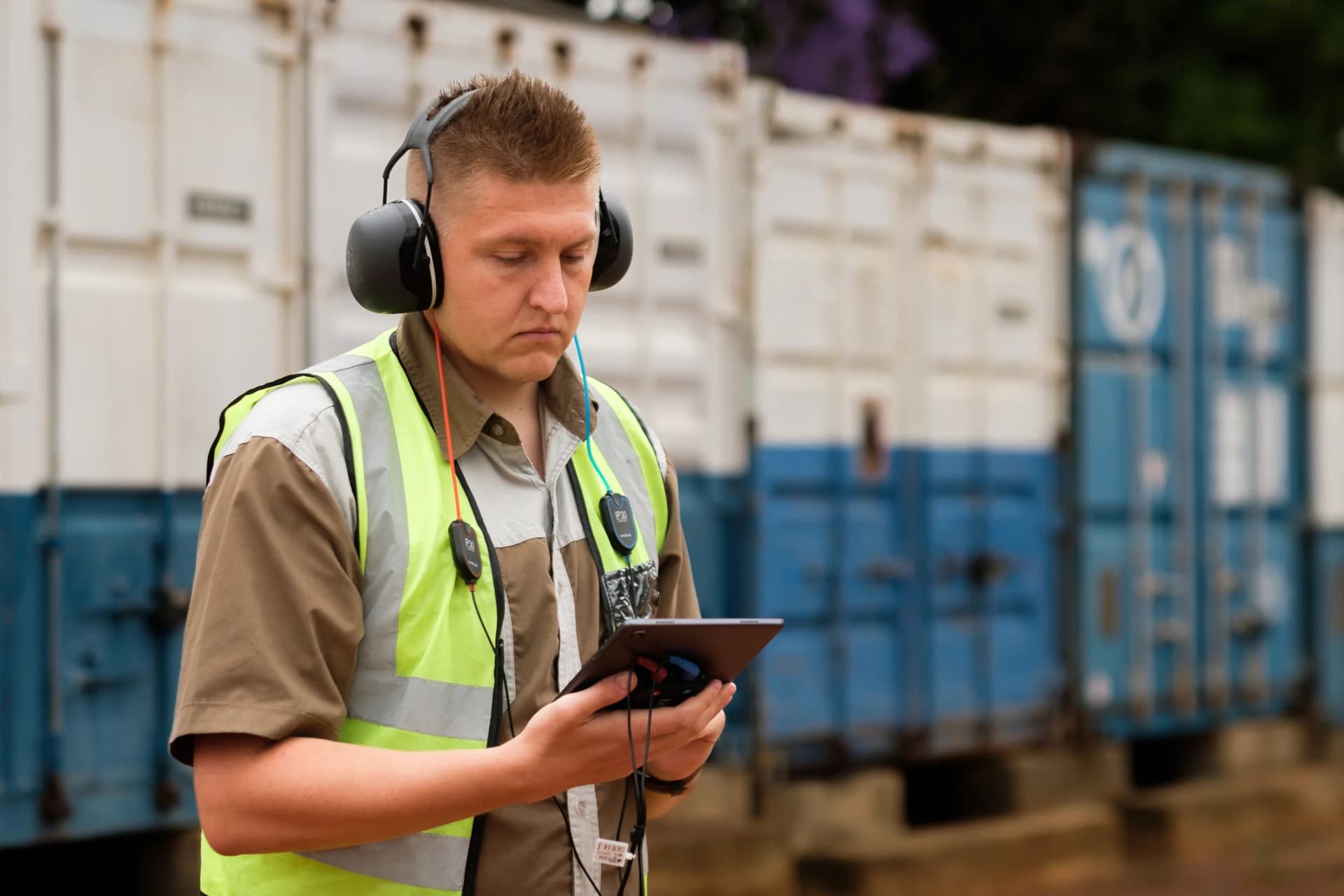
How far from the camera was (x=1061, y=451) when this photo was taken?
8477mm

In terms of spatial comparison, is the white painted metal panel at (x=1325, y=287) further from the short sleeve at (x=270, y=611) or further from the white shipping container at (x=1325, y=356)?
the short sleeve at (x=270, y=611)

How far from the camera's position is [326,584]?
1.81 m

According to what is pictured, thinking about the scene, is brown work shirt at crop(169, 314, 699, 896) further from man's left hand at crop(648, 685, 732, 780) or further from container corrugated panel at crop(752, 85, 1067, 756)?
container corrugated panel at crop(752, 85, 1067, 756)

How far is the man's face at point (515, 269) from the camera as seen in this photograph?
6.42 ft

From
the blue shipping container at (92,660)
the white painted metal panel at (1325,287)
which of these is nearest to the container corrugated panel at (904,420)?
the white painted metal panel at (1325,287)

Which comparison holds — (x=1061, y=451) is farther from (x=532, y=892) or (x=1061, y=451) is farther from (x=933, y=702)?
(x=532, y=892)

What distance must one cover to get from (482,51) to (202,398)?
1672 mm

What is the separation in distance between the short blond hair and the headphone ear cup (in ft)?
1.22

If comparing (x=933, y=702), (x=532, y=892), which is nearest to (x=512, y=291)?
(x=532, y=892)

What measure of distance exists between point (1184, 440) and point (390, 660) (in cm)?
780

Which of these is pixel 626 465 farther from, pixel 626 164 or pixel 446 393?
pixel 626 164

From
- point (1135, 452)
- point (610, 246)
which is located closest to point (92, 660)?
point (610, 246)

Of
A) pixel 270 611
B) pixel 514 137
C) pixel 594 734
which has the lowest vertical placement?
pixel 594 734

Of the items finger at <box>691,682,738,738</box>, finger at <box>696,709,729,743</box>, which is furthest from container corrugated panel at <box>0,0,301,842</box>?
finger at <box>691,682,738,738</box>
